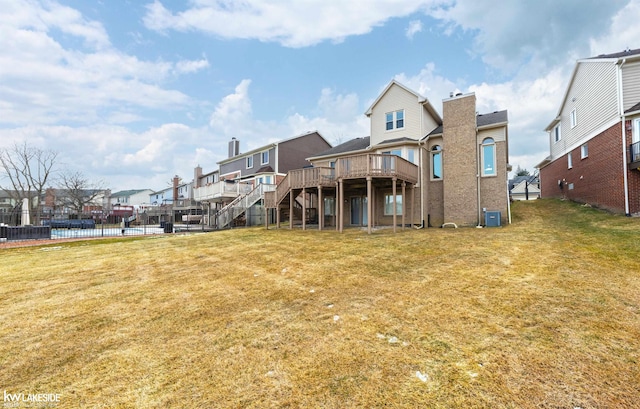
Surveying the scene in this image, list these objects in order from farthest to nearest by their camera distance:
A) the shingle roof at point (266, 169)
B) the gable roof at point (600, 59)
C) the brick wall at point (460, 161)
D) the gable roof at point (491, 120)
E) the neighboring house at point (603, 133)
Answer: the shingle roof at point (266, 169) → the brick wall at point (460, 161) → the gable roof at point (491, 120) → the gable roof at point (600, 59) → the neighboring house at point (603, 133)

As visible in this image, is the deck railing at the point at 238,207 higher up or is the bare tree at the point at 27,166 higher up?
the bare tree at the point at 27,166

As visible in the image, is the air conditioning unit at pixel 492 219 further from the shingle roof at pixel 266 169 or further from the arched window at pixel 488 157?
the shingle roof at pixel 266 169

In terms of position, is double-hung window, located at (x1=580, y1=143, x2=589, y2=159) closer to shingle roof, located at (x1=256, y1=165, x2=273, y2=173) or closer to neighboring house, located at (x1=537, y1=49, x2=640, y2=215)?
neighboring house, located at (x1=537, y1=49, x2=640, y2=215)

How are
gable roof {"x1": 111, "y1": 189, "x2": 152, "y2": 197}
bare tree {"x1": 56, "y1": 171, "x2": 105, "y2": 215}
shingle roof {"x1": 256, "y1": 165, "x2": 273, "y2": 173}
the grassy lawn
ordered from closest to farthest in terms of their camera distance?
the grassy lawn → shingle roof {"x1": 256, "y1": 165, "x2": 273, "y2": 173} → bare tree {"x1": 56, "y1": 171, "x2": 105, "y2": 215} → gable roof {"x1": 111, "y1": 189, "x2": 152, "y2": 197}

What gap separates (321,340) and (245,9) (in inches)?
607

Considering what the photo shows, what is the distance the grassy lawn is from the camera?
281cm

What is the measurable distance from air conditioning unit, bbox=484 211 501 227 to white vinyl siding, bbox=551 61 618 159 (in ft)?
23.3

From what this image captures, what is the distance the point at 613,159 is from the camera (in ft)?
45.0

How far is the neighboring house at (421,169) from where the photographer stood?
576 inches

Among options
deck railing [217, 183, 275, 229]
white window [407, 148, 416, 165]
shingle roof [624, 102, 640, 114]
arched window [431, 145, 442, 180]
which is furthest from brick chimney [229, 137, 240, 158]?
shingle roof [624, 102, 640, 114]

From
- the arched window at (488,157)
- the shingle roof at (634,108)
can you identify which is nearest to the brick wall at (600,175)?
the shingle roof at (634,108)

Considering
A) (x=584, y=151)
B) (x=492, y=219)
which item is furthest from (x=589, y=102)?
(x=492, y=219)

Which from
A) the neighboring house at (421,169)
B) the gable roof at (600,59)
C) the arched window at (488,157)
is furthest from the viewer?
the arched window at (488,157)

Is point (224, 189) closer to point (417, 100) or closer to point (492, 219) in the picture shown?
point (417, 100)
